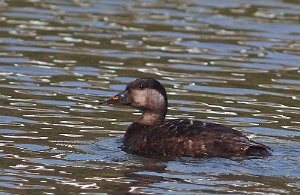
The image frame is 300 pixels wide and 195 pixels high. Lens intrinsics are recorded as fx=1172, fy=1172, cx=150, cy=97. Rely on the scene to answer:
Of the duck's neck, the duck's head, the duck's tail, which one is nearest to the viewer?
the duck's tail

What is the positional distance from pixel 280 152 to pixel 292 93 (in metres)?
3.94

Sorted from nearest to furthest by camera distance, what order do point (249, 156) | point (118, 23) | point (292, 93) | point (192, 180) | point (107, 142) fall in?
point (192, 180), point (249, 156), point (107, 142), point (292, 93), point (118, 23)

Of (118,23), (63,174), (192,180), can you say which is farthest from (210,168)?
(118,23)

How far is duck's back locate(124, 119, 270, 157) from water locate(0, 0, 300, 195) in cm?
21

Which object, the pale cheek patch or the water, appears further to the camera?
the pale cheek patch

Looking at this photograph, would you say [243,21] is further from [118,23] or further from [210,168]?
[210,168]

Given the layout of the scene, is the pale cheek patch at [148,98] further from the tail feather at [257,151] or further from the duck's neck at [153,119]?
the tail feather at [257,151]

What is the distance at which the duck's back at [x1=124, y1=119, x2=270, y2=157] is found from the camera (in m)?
12.8

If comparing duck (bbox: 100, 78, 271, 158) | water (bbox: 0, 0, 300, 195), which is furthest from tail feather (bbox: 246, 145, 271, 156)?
water (bbox: 0, 0, 300, 195)

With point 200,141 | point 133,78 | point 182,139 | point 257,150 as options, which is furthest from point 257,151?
point 133,78

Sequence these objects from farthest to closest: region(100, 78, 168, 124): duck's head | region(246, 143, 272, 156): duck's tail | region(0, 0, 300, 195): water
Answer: region(100, 78, 168, 124): duck's head → region(246, 143, 272, 156): duck's tail → region(0, 0, 300, 195): water

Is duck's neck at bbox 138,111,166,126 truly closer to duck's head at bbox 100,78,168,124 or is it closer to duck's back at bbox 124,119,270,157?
duck's head at bbox 100,78,168,124

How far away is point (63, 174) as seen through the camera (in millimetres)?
11773

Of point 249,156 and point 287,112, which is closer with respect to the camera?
point 249,156
